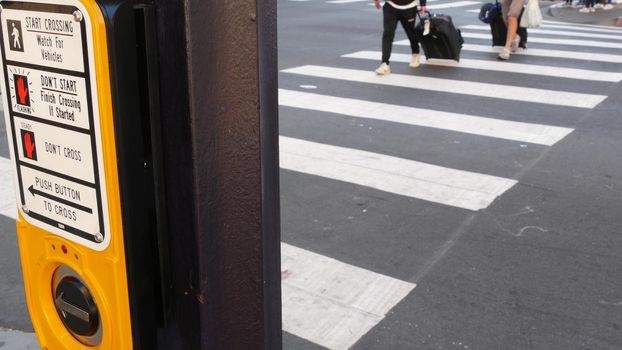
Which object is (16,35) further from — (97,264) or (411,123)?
(411,123)

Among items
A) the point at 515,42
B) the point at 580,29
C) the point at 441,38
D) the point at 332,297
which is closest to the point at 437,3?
the point at 580,29

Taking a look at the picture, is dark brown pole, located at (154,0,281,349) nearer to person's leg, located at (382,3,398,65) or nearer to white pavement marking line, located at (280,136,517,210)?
white pavement marking line, located at (280,136,517,210)

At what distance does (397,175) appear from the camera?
605 centimetres

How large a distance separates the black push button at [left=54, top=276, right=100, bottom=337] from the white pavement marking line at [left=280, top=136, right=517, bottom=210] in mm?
4060

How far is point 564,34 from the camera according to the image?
1460 cm

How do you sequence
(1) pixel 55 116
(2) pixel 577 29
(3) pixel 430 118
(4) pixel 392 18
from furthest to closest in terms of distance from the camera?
(2) pixel 577 29
(4) pixel 392 18
(3) pixel 430 118
(1) pixel 55 116

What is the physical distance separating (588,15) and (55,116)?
19465 mm

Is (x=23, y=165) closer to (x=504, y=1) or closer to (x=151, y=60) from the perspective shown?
(x=151, y=60)

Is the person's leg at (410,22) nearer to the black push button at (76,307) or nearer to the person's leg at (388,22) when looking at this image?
the person's leg at (388,22)

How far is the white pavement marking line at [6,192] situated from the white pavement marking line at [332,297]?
84.1 inches

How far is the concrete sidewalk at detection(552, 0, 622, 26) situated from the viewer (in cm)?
1758

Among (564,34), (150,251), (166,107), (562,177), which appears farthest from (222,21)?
(564,34)

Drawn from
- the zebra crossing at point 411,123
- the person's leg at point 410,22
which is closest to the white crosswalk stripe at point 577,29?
the zebra crossing at point 411,123

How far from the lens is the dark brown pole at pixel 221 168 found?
4.36 feet
